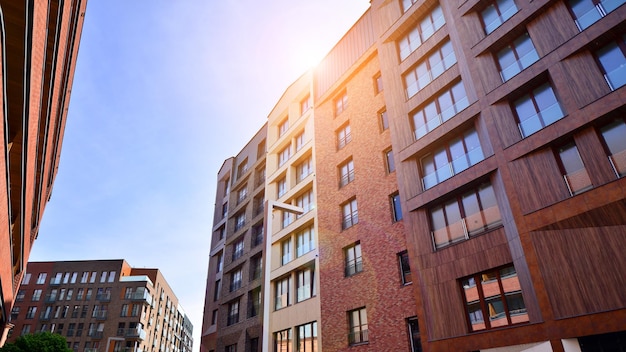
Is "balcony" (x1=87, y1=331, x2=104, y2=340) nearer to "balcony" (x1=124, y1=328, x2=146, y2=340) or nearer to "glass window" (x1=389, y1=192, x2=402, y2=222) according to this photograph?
"balcony" (x1=124, y1=328, x2=146, y2=340)

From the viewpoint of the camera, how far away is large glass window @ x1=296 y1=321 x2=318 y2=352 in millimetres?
21663

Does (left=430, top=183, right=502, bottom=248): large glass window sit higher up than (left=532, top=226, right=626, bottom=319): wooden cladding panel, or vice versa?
(left=430, top=183, right=502, bottom=248): large glass window

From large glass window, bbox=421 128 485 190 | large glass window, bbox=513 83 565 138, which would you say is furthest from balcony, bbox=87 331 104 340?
large glass window, bbox=513 83 565 138

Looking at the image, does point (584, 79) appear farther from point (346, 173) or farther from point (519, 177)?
point (346, 173)

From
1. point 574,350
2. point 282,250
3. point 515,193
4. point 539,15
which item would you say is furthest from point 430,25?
point 282,250

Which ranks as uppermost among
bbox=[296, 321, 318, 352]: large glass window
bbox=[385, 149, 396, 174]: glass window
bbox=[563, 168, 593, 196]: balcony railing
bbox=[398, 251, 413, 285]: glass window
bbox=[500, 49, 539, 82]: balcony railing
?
bbox=[500, 49, 539, 82]: balcony railing

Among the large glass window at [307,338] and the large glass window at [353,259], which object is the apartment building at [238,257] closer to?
the large glass window at [307,338]

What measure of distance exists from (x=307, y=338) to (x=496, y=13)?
19.2m

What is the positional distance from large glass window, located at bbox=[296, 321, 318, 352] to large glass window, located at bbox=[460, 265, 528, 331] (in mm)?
10177

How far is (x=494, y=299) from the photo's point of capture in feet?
44.6

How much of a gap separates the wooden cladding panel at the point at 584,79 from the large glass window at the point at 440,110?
414 centimetres

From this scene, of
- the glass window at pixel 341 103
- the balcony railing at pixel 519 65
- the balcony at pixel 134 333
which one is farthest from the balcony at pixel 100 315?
the balcony railing at pixel 519 65

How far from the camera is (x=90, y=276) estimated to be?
222 ft

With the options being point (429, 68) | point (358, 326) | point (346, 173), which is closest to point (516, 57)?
point (429, 68)
